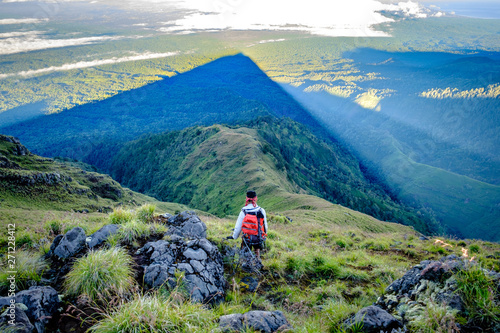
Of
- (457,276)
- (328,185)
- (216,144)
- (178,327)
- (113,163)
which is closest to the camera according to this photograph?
(178,327)

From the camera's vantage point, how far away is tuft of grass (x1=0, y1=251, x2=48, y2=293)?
232 inches

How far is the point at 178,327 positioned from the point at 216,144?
343 feet

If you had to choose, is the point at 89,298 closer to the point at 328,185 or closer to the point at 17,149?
the point at 17,149

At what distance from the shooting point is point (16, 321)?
4695 millimetres

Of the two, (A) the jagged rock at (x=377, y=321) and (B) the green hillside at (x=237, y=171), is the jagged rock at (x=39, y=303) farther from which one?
(B) the green hillside at (x=237, y=171)

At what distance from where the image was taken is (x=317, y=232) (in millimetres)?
16688

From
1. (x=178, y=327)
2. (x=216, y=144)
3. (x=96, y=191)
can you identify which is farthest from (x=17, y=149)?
(x=178, y=327)

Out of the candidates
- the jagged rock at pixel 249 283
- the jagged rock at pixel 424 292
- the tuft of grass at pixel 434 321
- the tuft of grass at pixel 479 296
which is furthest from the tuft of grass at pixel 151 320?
the tuft of grass at pixel 479 296

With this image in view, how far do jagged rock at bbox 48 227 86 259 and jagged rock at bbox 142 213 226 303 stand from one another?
188 cm

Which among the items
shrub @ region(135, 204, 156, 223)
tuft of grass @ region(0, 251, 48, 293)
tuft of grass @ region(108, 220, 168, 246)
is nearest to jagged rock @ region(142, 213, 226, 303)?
tuft of grass @ region(108, 220, 168, 246)

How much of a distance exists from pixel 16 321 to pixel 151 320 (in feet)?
9.08

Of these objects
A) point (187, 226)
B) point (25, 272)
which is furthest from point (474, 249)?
point (25, 272)

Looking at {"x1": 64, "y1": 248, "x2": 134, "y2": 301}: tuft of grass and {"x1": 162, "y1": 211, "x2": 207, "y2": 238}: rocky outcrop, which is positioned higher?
{"x1": 64, "y1": 248, "x2": 134, "y2": 301}: tuft of grass

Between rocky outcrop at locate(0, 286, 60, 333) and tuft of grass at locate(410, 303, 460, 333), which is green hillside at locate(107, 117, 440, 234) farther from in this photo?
rocky outcrop at locate(0, 286, 60, 333)
